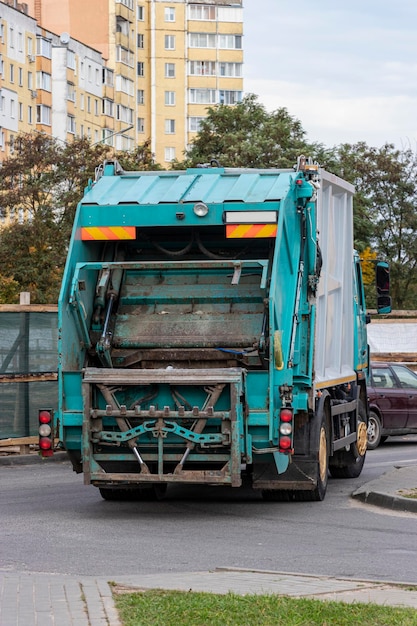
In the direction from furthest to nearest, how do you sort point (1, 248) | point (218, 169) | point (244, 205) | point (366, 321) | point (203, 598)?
point (1, 248)
point (366, 321)
point (218, 169)
point (244, 205)
point (203, 598)

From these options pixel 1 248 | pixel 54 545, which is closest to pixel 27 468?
pixel 54 545

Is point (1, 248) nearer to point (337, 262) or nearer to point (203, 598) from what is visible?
point (337, 262)

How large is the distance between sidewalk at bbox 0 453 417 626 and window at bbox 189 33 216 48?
4154 inches

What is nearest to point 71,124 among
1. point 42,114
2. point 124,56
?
point 42,114

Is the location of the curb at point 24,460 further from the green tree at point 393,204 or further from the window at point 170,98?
the window at point 170,98

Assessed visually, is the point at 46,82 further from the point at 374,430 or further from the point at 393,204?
the point at 374,430

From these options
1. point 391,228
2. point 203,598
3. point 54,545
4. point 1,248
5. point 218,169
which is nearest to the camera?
point 203,598

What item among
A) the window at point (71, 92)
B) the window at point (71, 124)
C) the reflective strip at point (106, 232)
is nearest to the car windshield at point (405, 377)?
the reflective strip at point (106, 232)

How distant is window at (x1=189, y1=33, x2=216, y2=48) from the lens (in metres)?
113

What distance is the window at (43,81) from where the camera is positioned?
9031 cm

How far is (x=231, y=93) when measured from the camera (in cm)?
11319

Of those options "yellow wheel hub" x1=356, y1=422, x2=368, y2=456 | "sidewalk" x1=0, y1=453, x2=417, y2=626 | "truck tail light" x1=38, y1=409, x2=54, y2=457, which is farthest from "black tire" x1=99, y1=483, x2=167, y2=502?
"sidewalk" x1=0, y1=453, x2=417, y2=626

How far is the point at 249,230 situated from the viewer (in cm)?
1359

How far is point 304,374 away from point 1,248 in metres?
32.8
